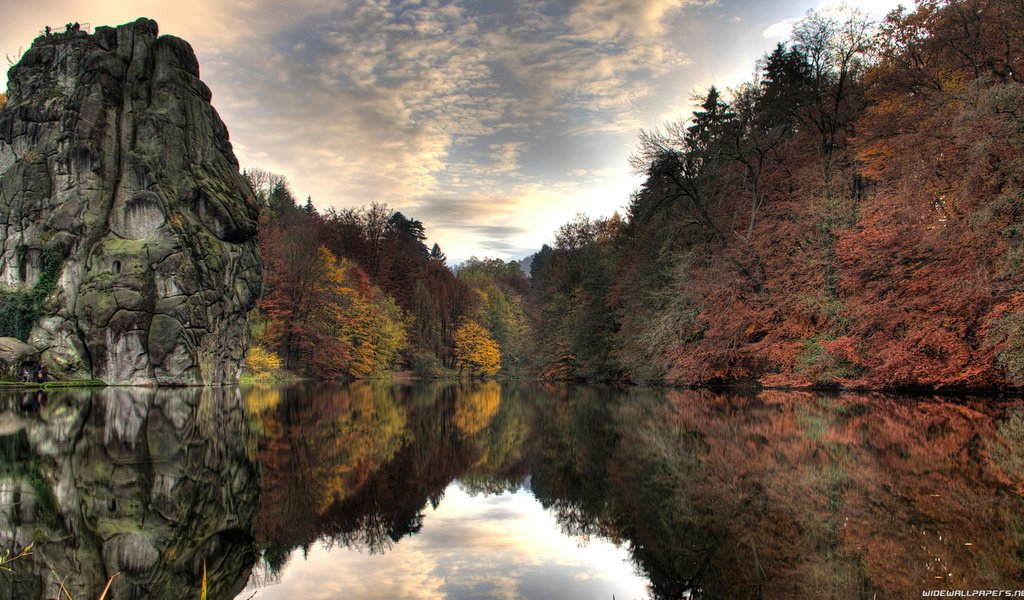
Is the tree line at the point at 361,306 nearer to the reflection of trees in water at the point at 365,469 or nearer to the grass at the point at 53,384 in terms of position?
the grass at the point at 53,384

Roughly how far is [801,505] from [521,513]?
3.13 meters

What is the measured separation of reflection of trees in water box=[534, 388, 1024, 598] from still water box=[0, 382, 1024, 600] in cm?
3

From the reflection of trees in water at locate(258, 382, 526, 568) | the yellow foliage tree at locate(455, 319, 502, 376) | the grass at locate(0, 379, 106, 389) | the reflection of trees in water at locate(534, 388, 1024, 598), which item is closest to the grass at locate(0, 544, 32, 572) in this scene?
the reflection of trees in water at locate(258, 382, 526, 568)

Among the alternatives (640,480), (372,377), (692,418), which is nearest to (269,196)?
(372,377)

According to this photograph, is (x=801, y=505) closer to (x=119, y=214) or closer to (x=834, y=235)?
(x=834, y=235)

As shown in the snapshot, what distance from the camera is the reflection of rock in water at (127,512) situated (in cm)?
435

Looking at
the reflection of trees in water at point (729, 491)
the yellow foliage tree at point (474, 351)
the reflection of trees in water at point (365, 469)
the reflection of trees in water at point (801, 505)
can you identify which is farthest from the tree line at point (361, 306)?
the reflection of trees in water at point (801, 505)

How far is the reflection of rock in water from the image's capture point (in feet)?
14.3

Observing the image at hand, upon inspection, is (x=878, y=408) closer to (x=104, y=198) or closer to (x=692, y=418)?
(x=692, y=418)

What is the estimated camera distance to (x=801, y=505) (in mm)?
6191

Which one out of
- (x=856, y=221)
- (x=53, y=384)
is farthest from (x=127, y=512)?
(x=53, y=384)

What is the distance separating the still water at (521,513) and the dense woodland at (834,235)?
336 inches

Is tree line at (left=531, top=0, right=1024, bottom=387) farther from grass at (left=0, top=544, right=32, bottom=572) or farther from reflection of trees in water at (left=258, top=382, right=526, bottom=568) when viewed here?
grass at (left=0, top=544, right=32, bottom=572)

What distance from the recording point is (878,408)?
53.3 ft
